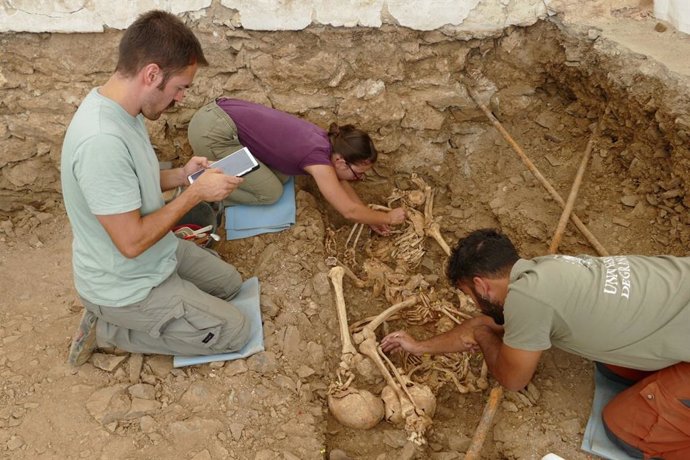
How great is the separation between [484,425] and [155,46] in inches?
94.4

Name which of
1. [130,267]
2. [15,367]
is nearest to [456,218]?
[130,267]

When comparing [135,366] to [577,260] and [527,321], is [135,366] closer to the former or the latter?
[527,321]

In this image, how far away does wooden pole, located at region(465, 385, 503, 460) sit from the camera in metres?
2.76

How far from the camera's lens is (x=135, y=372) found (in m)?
3.10

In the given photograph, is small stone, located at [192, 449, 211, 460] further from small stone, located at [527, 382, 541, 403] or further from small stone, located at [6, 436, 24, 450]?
small stone, located at [527, 382, 541, 403]

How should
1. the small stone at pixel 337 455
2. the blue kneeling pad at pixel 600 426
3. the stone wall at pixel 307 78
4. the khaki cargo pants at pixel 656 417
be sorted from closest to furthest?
the khaki cargo pants at pixel 656 417 < the blue kneeling pad at pixel 600 426 < the small stone at pixel 337 455 < the stone wall at pixel 307 78

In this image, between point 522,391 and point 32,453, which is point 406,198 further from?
point 32,453

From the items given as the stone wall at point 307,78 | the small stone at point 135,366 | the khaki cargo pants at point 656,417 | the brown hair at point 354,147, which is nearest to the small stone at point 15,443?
the small stone at point 135,366

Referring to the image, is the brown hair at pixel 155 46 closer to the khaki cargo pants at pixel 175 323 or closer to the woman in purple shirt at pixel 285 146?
the khaki cargo pants at pixel 175 323

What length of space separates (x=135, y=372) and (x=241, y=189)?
1490mm

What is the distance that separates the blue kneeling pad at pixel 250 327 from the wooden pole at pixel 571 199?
189 centimetres

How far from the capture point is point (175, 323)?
299cm

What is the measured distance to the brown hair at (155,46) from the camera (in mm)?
2348

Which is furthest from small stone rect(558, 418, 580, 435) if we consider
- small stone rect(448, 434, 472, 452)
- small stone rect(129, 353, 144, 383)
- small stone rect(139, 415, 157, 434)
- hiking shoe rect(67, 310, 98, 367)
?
hiking shoe rect(67, 310, 98, 367)
